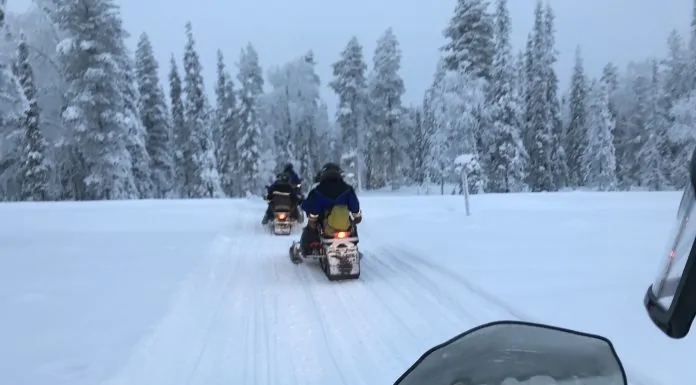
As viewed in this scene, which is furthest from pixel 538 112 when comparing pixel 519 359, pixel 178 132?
pixel 519 359

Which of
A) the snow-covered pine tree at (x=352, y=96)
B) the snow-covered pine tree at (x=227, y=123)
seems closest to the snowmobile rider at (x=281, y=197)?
the snow-covered pine tree at (x=227, y=123)

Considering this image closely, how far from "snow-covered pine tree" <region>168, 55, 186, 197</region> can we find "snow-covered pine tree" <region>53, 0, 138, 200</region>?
12.3m

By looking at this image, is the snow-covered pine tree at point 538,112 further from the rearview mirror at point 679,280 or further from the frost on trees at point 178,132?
the rearview mirror at point 679,280

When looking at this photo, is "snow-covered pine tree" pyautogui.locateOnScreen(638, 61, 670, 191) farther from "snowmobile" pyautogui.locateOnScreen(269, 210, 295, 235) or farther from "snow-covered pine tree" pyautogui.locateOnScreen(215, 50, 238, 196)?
"snowmobile" pyautogui.locateOnScreen(269, 210, 295, 235)

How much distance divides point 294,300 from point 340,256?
1.28 meters

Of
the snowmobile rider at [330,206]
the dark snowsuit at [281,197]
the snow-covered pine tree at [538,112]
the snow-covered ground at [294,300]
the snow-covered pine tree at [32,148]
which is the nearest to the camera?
the snow-covered ground at [294,300]

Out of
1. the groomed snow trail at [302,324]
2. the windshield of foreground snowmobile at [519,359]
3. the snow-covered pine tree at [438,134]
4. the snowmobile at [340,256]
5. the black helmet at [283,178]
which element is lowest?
the groomed snow trail at [302,324]

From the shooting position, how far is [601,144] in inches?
1671

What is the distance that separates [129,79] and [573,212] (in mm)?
25767

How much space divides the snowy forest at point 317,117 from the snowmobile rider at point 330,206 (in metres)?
9.41

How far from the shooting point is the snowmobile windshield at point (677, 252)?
1577 millimetres

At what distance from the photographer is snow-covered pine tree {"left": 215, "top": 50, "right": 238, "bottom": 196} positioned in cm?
4531

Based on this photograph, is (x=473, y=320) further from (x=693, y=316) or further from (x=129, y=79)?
(x=129, y=79)

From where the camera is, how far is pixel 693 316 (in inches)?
60.4
